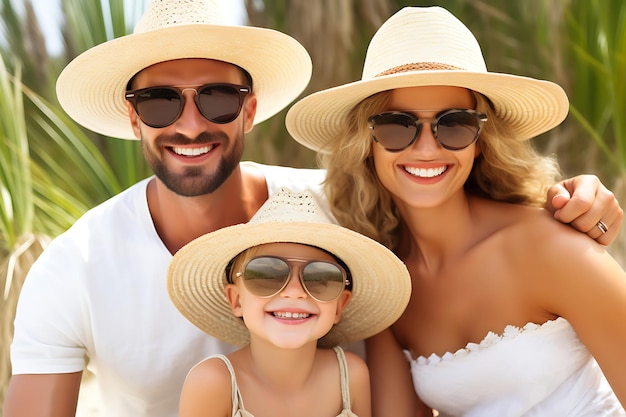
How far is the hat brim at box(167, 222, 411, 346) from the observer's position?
2664mm

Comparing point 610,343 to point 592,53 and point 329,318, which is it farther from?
point 592,53

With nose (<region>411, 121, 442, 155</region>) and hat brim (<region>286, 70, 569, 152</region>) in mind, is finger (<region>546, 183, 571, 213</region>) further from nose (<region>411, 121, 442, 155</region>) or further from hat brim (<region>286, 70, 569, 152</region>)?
nose (<region>411, 121, 442, 155</region>)

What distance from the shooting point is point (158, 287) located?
10.6ft

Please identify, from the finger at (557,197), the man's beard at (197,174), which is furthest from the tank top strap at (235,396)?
the finger at (557,197)

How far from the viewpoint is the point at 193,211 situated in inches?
131

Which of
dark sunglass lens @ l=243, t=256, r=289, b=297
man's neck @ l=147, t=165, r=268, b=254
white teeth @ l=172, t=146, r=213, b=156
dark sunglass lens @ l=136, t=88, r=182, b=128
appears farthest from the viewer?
man's neck @ l=147, t=165, r=268, b=254

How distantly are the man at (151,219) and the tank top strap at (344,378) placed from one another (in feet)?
1.83

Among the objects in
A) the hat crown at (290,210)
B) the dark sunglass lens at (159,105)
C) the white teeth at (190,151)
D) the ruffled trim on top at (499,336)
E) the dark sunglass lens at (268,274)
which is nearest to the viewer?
the dark sunglass lens at (268,274)

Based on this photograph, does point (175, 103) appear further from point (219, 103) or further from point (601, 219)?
point (601, 219)

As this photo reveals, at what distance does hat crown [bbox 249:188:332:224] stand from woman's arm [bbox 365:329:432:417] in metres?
0.66

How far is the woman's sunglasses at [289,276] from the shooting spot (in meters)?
2.61

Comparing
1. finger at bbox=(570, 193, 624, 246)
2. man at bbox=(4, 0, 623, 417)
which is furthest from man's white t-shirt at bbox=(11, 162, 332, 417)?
finger at bbox=(570, 193, 624, 246)

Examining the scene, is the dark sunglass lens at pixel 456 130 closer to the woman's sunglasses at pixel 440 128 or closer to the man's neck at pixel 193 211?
the woman's sunglasses at pixel 440 128

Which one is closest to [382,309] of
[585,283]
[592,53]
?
[585,283]
